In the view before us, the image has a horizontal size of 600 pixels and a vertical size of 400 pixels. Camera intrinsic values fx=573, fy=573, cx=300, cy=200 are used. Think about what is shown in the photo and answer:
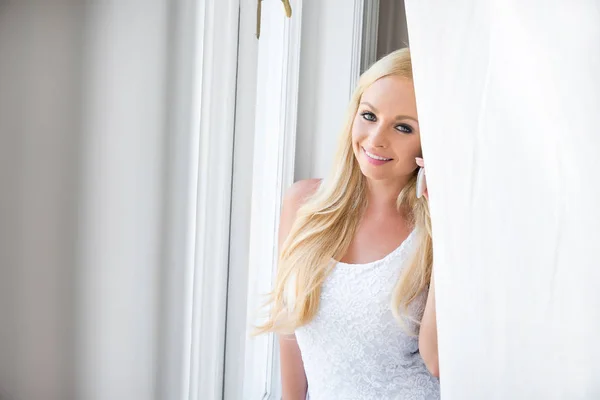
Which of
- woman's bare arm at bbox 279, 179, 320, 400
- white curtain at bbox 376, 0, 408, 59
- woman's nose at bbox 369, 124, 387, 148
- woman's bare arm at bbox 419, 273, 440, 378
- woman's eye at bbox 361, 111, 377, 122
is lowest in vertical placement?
woman's bare arm at bbox 279, 179, 320, 400

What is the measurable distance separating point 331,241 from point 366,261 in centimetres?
8

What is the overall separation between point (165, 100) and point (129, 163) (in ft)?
0.41

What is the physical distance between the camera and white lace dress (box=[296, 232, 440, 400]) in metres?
1.12

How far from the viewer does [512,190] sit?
60cm

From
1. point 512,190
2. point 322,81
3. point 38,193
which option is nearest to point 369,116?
point 322,81

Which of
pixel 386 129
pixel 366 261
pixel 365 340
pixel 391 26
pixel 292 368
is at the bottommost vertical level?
pixel 292 368

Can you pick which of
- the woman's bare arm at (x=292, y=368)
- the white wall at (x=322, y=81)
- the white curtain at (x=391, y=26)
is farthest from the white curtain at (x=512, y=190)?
the white curtain at (x=391, y=26)

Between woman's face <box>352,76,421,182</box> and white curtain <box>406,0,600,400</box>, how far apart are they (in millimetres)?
442

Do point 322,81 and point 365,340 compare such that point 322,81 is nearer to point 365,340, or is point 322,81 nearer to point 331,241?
point 331,241

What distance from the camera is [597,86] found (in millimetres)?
559

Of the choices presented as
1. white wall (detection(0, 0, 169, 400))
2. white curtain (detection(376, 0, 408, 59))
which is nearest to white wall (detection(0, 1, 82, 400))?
white wall (detection(0, 0, 169, 400))

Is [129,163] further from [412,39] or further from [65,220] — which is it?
[412,39]

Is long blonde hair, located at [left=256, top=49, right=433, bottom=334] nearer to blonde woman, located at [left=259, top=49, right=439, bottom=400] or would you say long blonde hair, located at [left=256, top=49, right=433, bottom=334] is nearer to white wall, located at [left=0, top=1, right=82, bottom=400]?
blonde woman, located at [left=259, top=49, right=439, bottom=400]

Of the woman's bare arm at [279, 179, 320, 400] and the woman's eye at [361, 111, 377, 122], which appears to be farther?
the woman's bare arm at [279, 179, 320, 400]
